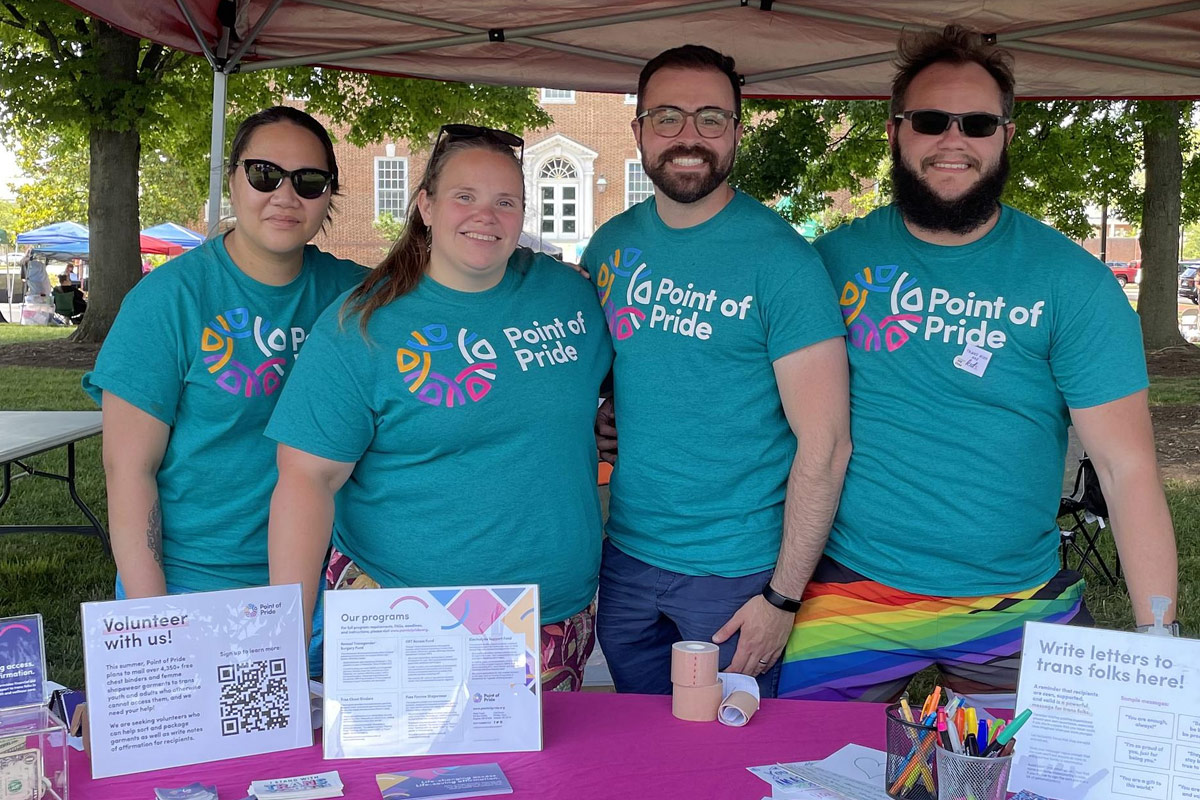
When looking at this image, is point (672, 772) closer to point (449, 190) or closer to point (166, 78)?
point (449, 190)

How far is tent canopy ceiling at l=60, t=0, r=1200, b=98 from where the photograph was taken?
395cm

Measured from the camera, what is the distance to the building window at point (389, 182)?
32344 mm

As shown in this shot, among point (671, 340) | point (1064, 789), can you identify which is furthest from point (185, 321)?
point (1064, 789)

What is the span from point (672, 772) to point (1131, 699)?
0.70 metres

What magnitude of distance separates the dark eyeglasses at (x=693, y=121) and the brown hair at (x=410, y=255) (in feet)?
1.12

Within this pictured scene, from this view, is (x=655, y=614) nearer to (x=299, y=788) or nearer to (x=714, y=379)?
(x=714, y=379)

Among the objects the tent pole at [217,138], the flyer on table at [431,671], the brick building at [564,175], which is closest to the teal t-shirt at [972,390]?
the flyer on table at [431,671]

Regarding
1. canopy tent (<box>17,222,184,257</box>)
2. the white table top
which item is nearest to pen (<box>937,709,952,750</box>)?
the white table top

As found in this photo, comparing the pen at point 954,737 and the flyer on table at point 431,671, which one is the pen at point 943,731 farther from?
the flyer on table at point 431,671

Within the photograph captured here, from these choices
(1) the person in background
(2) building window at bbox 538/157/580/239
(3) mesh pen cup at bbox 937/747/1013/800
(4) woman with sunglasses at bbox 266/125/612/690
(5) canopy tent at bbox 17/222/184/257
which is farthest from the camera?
(2) building window at bbox 538/157/580/239

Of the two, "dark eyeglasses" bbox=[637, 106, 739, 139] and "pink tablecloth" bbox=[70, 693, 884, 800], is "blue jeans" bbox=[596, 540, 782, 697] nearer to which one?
"pink tablecloth" bbox=[70, 693, 884, 800]

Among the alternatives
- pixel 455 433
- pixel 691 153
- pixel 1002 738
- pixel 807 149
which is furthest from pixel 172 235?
pixel 1002 738

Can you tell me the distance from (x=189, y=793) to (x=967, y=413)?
1636 mm

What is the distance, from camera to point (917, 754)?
63.0 inches
